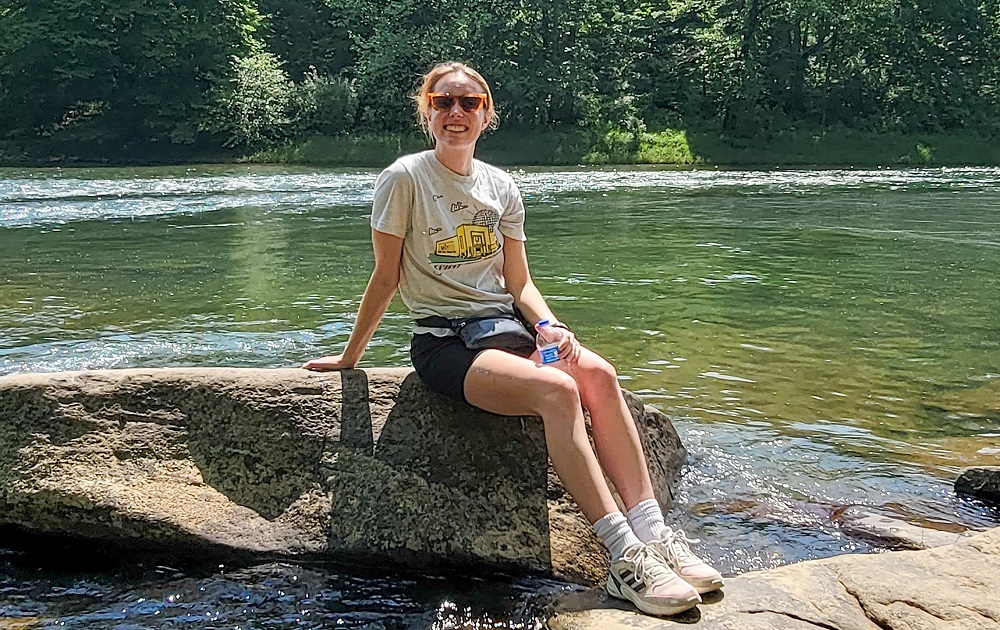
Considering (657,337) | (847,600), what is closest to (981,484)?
(847,600)

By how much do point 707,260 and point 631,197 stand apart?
10703 mm

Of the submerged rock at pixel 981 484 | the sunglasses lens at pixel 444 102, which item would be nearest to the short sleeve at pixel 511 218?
the sunglasses lens at pixel 444 102

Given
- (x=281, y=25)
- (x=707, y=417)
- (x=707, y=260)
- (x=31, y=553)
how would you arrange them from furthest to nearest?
(x=281, y=25) → (x=707, y=260) → (x=707, y=417) → (x=31, y=553)

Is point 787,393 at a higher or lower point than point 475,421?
lower

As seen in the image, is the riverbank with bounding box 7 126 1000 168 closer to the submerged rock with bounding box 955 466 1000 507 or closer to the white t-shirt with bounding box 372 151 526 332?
the submerged rock with bounding box 955 466 1000 507

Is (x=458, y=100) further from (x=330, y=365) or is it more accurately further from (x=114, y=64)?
(x=114, y=64)

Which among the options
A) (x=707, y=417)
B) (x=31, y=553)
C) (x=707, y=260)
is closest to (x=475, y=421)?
(x=31, y=553)

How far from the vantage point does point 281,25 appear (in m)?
54.2

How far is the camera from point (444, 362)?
397 cm

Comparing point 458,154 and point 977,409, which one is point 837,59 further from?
point 458,154

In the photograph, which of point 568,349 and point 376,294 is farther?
point 376,294

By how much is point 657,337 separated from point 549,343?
16.0 ft

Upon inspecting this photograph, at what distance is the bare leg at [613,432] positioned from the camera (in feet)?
11.9

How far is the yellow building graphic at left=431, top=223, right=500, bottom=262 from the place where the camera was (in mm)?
4133
